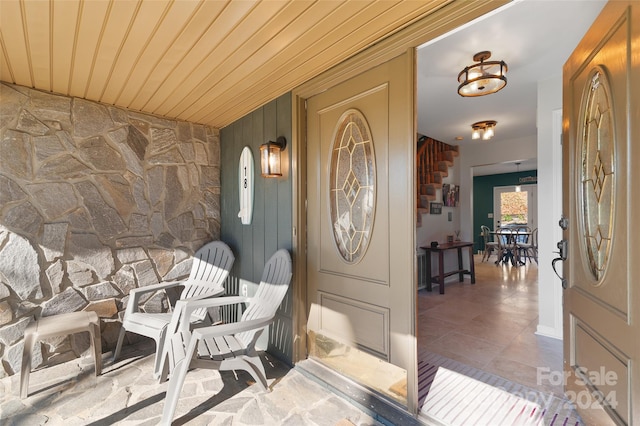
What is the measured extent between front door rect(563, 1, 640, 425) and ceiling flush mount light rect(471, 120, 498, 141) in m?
2.60

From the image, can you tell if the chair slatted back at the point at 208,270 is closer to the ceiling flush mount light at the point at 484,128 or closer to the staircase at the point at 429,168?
the staircase at the point at 429,168

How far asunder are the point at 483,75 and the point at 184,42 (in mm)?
2445

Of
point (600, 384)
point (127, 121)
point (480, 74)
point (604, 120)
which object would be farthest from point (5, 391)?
point (480, 74)

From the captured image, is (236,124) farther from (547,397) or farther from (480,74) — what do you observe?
(547,397)

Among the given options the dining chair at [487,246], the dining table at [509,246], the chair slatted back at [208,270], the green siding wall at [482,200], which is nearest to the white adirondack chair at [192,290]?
the chair slatted back at [208,270]

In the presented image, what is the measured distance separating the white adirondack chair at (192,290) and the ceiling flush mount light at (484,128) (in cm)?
389

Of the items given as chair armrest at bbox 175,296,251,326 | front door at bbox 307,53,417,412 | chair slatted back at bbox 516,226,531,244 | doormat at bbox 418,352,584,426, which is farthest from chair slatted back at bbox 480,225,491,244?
chair armrest at bbox 175,296,251,326

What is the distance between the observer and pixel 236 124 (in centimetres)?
331

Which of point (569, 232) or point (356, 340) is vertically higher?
point (569, 232)

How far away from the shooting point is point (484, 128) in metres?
4.39

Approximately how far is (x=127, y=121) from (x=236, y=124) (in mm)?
1069

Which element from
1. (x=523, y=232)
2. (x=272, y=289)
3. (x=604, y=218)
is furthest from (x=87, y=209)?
(x=523, y=232)

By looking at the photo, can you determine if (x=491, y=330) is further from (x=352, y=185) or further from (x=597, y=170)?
(x=352, y=185)

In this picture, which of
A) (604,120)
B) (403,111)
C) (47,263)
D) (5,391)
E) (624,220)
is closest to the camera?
(624,220)
